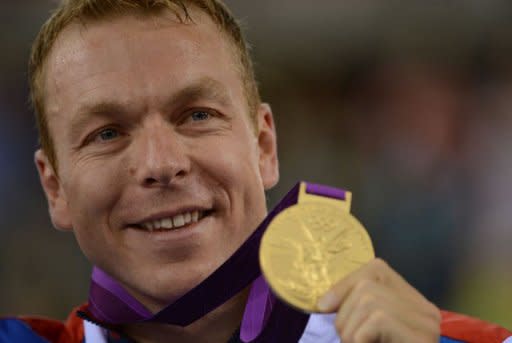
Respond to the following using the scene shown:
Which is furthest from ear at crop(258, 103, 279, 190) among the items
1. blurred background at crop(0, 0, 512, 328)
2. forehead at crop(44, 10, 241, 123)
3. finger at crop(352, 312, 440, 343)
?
blurred background at crop(0, 0, 512, 328)

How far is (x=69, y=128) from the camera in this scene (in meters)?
2.60

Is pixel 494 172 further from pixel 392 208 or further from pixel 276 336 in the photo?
pixel 276 336

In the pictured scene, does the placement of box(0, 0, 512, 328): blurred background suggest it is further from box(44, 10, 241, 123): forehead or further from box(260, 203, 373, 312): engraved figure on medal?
box(260, 203, 373, 312): engraved figure on medal

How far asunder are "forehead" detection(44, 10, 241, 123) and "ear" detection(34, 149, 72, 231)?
30 centimetres

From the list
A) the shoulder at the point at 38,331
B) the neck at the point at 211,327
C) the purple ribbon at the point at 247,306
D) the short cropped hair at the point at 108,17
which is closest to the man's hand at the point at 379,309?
the purple ribbon at the point at 247,306

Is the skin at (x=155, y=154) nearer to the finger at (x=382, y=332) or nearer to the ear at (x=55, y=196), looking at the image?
the ear at (x=55, y=196)

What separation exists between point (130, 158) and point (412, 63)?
16.1ft

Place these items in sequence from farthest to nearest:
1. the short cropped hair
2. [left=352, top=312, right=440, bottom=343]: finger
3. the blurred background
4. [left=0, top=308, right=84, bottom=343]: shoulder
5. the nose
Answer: the blurred background < [left=0, top=308, right=84, bottom=343]: shoulder < the short cropped hair < the nose < [left=352, top=312, right=440, bottom=343]: finger

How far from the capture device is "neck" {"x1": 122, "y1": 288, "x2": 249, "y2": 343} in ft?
8.59

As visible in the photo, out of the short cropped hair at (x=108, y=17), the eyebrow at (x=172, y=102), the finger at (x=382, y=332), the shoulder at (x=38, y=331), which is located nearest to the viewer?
the finger at (x=382, y=332)

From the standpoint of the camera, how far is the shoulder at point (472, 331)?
263cm

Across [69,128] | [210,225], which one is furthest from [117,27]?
[210,225]

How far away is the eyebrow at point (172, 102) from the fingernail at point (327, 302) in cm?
93

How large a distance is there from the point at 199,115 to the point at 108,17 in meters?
0.44
